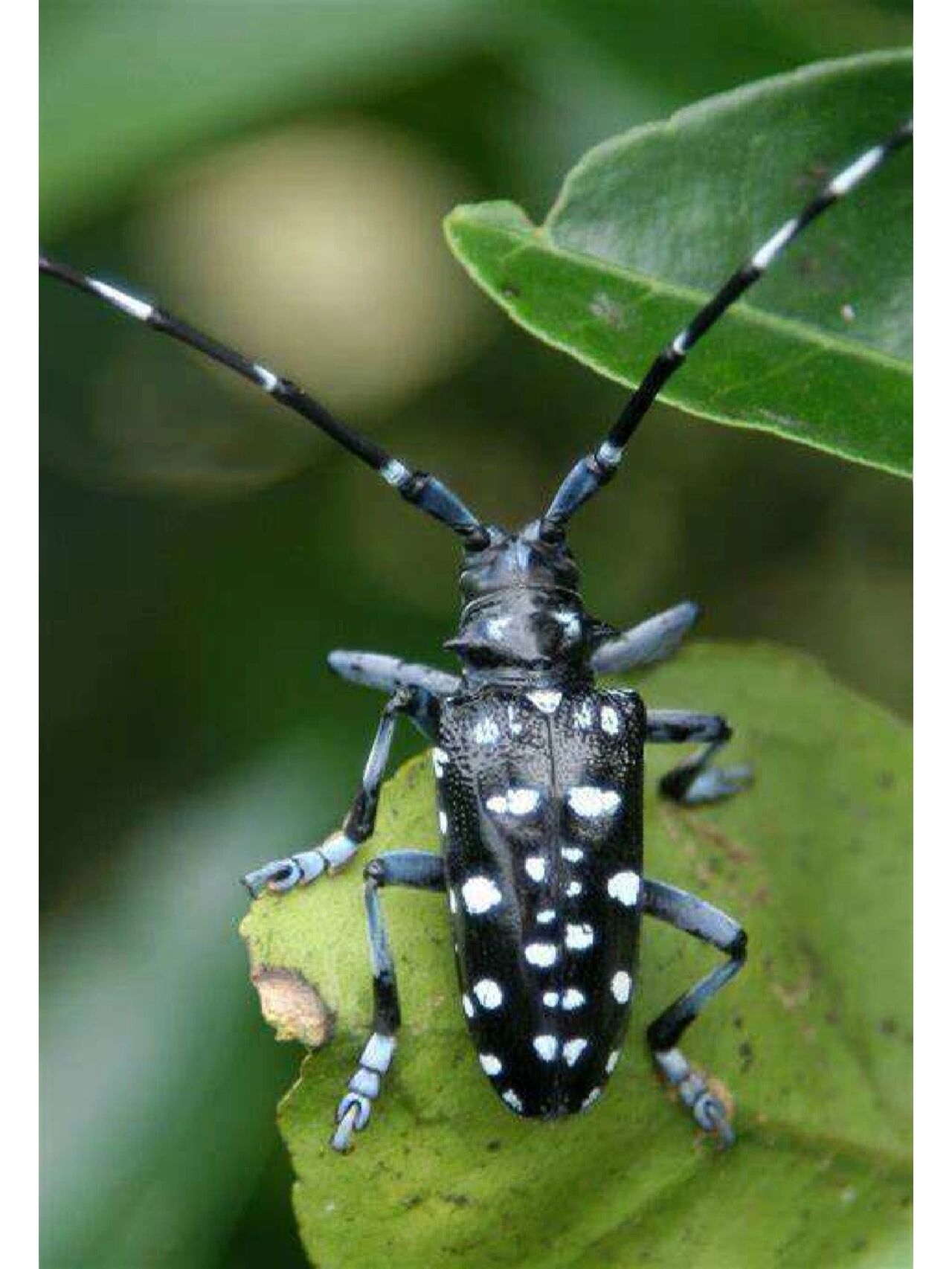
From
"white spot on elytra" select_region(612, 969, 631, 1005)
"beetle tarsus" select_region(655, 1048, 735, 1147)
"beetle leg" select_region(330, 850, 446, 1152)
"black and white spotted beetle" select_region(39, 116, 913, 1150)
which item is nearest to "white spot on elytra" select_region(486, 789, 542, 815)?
"black and white spotted beetle" select_region(39, 116, 913, 1150)

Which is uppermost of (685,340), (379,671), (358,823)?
(685,340)

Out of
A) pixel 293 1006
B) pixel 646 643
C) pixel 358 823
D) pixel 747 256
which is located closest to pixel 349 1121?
pixel 293 1006

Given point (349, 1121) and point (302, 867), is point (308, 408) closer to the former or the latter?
point (302, 867)

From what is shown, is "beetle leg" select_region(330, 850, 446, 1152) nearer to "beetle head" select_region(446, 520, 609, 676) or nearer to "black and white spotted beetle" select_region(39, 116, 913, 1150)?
"black and white spotted beetle" select_region(39, 116, 913, 1150)

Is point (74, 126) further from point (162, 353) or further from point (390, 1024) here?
point (390, 1024)

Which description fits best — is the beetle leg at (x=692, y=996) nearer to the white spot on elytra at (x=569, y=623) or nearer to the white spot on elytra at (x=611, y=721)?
the white spot on elytra at (x=611, y=721)
